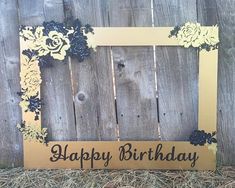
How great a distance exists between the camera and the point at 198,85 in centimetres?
227

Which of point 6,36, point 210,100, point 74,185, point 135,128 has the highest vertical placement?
point 6,36

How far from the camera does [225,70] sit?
2.28 meters

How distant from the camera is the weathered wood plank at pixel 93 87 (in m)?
2.25

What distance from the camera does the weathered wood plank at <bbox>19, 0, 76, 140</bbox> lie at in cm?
227

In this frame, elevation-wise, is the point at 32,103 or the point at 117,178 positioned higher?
the point at 32,103

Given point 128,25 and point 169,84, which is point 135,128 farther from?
point 128,25

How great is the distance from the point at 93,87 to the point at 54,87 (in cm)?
23

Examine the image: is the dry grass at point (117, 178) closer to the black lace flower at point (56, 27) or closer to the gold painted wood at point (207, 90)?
the gold painted wood at point (207, 90)

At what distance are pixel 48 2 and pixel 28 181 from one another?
1.02 metres

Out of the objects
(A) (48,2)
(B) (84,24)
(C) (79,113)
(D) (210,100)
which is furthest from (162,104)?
(A) (48,2)

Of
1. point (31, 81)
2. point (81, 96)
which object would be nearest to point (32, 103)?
point (31, 81)

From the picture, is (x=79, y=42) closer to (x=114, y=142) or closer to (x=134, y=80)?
(x=134, y=80)

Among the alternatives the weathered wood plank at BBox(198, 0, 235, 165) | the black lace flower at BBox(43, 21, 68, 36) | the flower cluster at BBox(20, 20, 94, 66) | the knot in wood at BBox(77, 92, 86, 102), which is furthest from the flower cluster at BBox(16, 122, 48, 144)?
the weathered wood plank at BBox(198, 0, 235, 165)

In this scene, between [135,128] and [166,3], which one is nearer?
[166,3]
